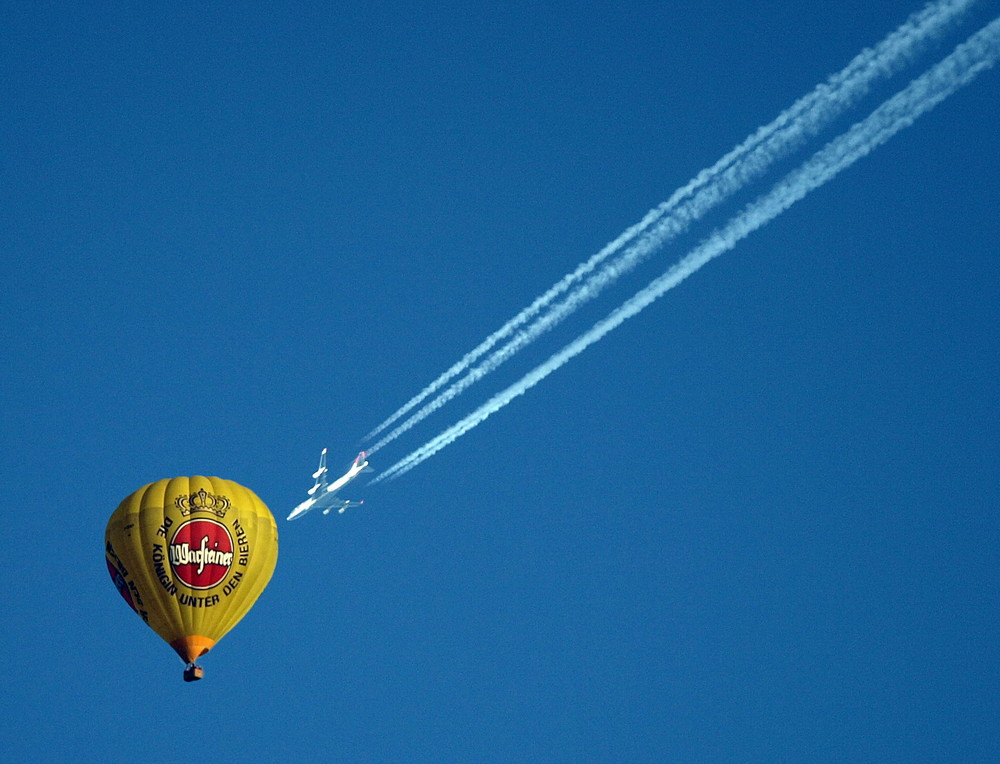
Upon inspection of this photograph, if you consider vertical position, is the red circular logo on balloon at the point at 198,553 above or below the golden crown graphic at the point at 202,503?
below

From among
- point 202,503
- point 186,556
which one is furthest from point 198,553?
point 202,503

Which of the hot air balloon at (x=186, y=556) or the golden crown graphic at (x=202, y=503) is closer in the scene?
the hot air balloon at (x=186, y=556)

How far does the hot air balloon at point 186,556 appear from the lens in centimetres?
3211

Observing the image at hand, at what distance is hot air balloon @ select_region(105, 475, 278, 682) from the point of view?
105ft

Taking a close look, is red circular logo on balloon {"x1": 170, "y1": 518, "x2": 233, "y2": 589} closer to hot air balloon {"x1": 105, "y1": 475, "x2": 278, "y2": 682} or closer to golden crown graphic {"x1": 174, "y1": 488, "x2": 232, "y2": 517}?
hot air balloon {"x1": 105, "y1": 475, "x2": 278, "y2": 682}

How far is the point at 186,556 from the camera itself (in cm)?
3203

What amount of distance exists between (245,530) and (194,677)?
3.29 meters

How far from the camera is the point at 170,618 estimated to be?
106 feet

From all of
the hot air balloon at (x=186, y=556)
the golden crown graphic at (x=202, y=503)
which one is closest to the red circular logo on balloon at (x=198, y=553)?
the hot air balloon at (x=186, y=556)

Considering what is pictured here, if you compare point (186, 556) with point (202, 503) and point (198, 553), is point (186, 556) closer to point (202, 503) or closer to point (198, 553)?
point (198, 553)

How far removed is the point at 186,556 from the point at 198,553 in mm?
256

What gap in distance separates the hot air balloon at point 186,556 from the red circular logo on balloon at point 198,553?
0.8 inches

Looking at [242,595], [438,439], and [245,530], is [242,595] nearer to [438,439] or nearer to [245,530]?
[245,530]

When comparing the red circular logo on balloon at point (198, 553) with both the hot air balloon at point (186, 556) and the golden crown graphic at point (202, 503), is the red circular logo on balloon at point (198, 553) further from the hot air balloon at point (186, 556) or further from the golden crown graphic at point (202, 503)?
the golden crown graphic at point (202, 503)
